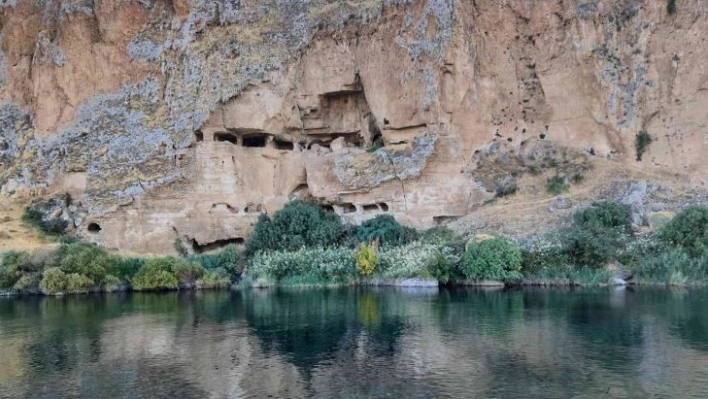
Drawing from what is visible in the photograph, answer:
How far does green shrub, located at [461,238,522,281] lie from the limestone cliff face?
958 centimetres

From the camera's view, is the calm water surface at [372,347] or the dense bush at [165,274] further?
the dense bush at [165,274]

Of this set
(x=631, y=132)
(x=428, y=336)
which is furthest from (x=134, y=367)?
(x=631, y=132)

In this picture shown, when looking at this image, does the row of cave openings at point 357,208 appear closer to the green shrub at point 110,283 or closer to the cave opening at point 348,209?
the cave opening at point 348,209

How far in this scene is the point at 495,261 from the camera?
32438 mm

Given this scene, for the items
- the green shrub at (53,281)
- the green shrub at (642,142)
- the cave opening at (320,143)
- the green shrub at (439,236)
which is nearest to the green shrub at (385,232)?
the green shrub at (439,236)

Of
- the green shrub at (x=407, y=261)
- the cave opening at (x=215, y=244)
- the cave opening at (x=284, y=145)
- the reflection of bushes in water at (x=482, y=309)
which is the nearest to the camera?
the reflection of bushes in water at (x=482, y=309)

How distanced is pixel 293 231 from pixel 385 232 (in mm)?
5451

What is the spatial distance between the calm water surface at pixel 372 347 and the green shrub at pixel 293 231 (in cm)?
937

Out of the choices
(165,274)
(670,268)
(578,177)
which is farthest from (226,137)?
(670,268)

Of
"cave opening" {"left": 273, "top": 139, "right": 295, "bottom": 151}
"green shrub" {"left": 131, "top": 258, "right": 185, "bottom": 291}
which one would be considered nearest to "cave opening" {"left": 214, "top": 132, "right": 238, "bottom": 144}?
"cave opening" {"left": 273, "top": 139, "right": 295, "bottom": 151}

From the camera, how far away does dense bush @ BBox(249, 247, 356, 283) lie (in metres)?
35.8

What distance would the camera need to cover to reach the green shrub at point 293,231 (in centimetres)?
3941

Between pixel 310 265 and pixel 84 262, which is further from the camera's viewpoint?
pixel 310 265

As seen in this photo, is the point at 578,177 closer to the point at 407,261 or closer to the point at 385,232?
the point at 385,232
